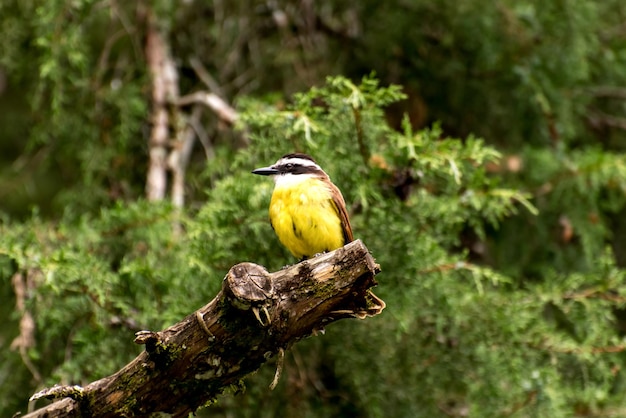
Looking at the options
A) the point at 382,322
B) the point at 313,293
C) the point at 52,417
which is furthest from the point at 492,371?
the point at 52,417

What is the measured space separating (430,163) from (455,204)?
36cm

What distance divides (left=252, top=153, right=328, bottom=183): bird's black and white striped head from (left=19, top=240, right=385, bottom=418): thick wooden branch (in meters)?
1.18

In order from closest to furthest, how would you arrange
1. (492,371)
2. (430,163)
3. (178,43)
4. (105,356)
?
(430,163)
(105,356)
(492,371)
(178,43)

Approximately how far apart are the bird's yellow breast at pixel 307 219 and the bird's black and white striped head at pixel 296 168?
0.06 metres

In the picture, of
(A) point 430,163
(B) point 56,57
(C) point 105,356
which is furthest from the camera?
(B) point 56,57

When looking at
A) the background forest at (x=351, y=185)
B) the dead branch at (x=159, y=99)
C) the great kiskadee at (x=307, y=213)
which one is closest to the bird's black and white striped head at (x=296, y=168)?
the great kiskadee at (x=307, y=213)

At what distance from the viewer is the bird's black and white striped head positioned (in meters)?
4.43

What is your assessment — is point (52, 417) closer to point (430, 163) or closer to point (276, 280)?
point (276, 280)

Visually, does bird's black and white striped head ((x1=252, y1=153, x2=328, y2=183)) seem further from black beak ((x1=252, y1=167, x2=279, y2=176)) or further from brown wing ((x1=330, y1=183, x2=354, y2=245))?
brown wing ((x1=330, y1=183, x2=354, y2=245))

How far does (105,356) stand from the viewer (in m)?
4.71

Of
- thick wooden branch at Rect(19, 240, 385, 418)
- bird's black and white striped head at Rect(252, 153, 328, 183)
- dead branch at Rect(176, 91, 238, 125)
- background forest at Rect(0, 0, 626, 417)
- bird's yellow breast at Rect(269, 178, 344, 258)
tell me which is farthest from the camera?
dead branch at Rect(176, 91, 238, 125)

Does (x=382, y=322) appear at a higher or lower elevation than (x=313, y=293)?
lower

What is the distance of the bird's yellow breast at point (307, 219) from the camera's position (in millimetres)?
4301

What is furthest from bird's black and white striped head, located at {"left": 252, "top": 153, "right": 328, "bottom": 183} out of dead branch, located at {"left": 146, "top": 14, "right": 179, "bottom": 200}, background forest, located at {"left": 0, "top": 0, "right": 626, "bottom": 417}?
dead branch, located at {"left": 146, "top": 14, "right": 179, "bottom": 200}
